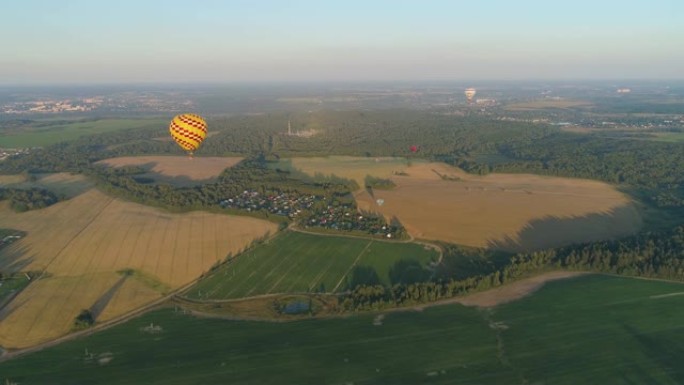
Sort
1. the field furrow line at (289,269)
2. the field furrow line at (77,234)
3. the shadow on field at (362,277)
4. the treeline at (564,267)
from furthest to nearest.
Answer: the field furrow line at (77,234)
the shadow on field at (362,277)
the field furrow line at (289,269)
the treeline at (564,267)

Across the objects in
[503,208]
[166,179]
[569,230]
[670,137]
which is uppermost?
[670,137]

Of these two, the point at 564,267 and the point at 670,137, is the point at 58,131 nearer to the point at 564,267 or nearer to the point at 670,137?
the point at 564,267

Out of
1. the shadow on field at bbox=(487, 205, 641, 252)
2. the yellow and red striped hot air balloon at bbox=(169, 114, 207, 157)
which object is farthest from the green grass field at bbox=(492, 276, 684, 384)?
the yellow and red striped hot air balloon at bbox=(169, 114, 207, 157)

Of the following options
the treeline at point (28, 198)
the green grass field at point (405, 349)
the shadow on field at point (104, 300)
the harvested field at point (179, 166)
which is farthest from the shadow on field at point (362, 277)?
the treeline at point (28, 198)

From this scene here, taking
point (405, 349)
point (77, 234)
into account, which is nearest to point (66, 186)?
point (77, 234)

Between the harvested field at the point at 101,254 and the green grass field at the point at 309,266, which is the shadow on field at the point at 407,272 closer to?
the green grass field at the point at 309,266

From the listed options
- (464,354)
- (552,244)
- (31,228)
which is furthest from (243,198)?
(464,354)

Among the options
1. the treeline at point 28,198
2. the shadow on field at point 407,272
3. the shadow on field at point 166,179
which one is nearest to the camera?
the shadow on field at point 407,272

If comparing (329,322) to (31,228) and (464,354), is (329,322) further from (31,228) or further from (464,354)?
(31,228)
